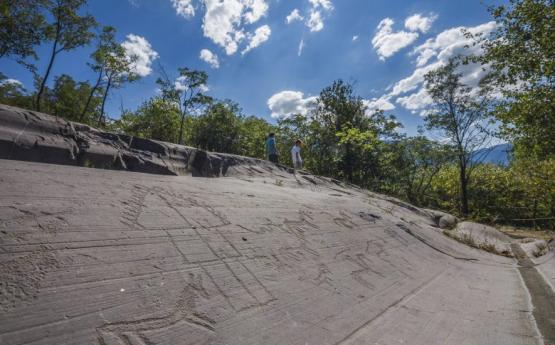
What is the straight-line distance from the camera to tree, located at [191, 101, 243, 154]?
20219 millimetres

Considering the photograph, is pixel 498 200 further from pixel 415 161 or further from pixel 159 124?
pixel 159 124

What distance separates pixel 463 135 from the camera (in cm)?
1739

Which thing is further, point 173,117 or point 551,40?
point 173,117

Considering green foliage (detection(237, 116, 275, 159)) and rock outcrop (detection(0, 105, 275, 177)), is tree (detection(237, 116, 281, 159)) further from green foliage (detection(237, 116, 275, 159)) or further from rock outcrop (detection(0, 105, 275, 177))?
rock outcrop (detection(0, 105, 275, 177))

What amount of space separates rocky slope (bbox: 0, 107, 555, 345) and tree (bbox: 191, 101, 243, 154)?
1665cm

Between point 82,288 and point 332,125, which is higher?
point 332,125

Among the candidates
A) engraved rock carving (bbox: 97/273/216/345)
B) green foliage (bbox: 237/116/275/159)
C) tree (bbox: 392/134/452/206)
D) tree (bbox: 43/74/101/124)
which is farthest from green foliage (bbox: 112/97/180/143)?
engraved rock carving (bbox: 97/273/216/345)

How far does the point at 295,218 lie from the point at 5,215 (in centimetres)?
259

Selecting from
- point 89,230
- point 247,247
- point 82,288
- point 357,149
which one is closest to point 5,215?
point 89,230

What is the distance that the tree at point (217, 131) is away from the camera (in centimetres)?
2022

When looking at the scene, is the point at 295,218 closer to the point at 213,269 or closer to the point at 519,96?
the point at 213,269

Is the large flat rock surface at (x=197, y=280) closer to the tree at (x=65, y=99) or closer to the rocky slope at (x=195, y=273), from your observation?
the rocky slope at (x=195, y=273)

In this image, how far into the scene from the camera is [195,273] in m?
1.75

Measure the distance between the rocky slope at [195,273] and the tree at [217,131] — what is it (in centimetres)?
1665
